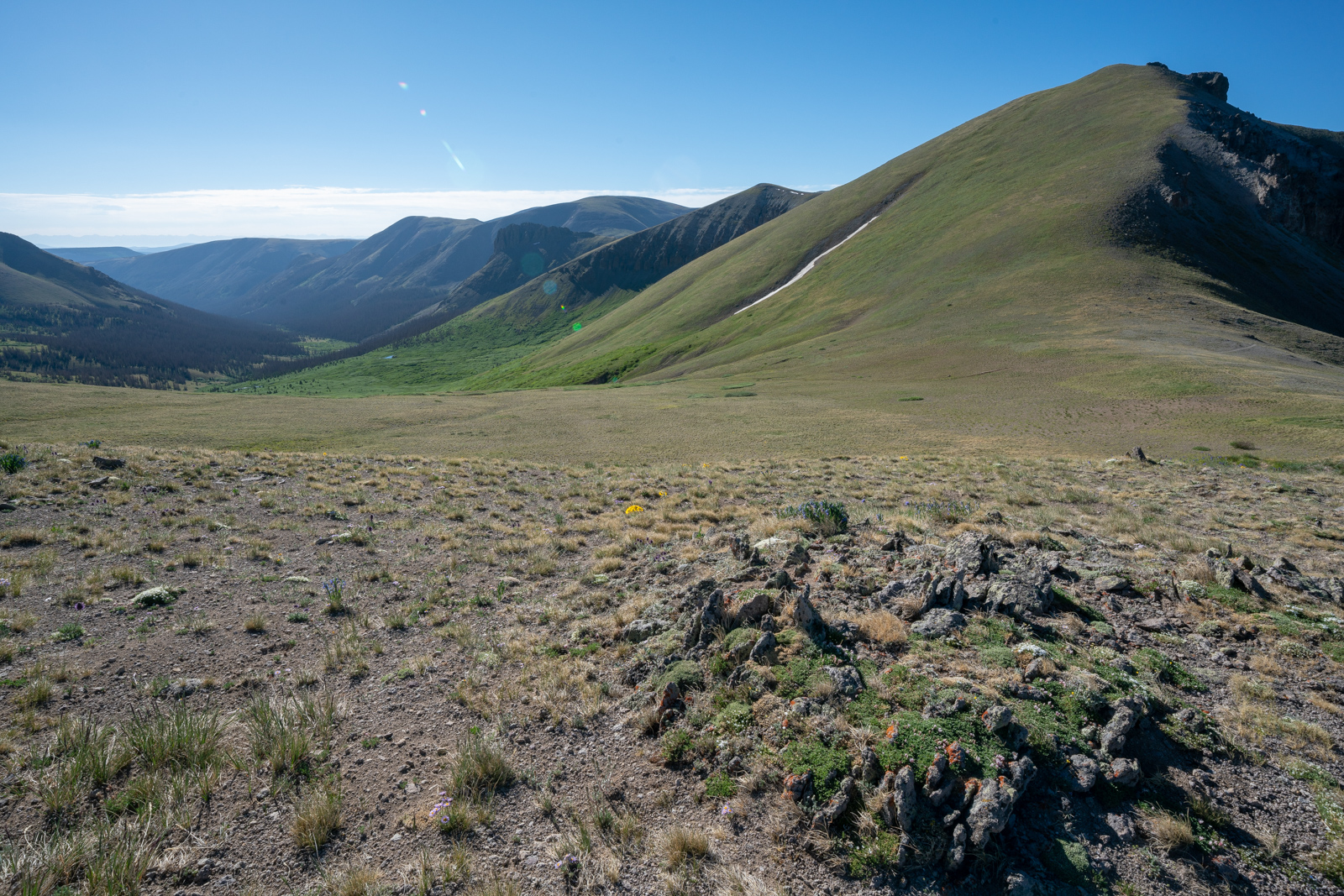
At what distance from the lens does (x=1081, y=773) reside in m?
6.06

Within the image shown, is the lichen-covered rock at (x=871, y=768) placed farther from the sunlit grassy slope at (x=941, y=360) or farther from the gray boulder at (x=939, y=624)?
the sunlit grassy slope at (x=941, y=360)

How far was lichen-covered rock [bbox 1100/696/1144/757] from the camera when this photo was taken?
20.7 ft

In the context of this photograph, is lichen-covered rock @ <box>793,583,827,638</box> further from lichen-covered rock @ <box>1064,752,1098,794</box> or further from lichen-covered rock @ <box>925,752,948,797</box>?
lichen-covered rock @ <box>1064,752,1098,794</box>

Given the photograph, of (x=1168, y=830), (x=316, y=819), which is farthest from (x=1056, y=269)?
(x=316, y=819)

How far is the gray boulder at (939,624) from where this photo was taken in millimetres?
8625

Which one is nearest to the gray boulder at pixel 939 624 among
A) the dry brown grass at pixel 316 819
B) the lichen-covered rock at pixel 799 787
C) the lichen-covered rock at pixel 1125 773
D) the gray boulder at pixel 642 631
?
the lichen-covered rock at pixel 1125 773

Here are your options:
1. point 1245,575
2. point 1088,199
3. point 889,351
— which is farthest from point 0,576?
point 1088,199

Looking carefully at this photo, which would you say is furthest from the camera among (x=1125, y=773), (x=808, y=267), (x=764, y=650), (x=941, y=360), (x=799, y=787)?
(x=808, y=267)

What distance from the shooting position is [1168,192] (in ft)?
297

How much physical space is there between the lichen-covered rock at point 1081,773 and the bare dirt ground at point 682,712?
4cm

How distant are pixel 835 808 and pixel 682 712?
262 cm

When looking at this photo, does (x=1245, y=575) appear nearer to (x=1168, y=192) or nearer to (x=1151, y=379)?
(x=1151, y=379)

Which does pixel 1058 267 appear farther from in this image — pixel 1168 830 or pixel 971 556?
pixel 1168 830

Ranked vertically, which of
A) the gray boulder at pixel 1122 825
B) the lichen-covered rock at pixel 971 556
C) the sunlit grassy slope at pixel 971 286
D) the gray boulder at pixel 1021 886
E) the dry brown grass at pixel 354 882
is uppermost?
the sunlit grassy slope at pixel 971 286
